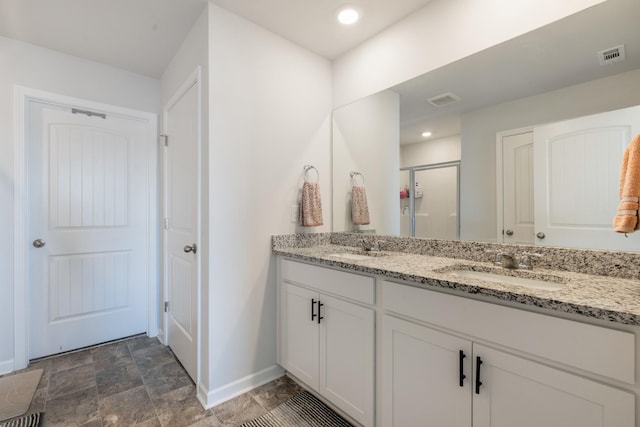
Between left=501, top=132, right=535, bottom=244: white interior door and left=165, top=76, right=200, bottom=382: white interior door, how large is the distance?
179 centimetres

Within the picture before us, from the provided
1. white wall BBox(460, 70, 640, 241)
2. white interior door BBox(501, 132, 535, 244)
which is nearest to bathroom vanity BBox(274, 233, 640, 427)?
white interior door BBox(501, 132, 535, 244)

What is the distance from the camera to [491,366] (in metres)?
1.00

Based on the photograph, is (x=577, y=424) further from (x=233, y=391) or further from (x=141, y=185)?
(x=141, y=185)

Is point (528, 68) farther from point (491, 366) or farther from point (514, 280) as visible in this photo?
point (491, 366)

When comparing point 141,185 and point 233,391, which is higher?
point 141,185

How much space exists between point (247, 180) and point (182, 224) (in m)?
0.69

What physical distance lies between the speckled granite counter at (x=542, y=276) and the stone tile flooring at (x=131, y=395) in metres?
0.91

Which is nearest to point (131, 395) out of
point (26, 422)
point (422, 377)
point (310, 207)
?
point (26, 422)

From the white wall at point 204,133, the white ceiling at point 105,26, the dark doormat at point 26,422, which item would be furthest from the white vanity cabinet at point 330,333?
the white ceiling at point 105,26

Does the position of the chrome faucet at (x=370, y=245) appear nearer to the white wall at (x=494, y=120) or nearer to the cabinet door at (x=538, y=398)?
the white wall at (x=494, y=120)

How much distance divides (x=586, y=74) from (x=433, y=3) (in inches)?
35.6

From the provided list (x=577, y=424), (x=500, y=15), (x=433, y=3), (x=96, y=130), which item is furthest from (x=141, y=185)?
(x=577, y=424)

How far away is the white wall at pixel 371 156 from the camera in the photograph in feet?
6.82

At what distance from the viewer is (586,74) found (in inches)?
51.4
